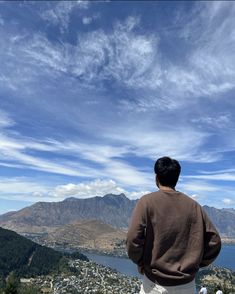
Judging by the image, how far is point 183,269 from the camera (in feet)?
12.5

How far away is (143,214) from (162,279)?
24.7 inches

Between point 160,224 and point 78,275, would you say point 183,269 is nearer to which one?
point 160,224

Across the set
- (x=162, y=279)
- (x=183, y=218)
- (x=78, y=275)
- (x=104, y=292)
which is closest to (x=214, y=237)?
(x=183, y=218)

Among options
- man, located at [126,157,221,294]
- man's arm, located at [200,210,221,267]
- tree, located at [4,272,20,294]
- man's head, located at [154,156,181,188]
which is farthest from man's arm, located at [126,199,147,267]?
tree, located at [4,272,20,294]

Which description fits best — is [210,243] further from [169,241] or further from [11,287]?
[11,287]

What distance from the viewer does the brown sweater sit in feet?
12.5

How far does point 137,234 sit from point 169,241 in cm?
34

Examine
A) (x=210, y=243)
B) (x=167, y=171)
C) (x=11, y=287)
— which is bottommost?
(x=11, y=287)

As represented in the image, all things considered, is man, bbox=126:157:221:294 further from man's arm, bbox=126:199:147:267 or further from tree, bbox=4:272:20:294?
tree, bbox=4:272:20:294

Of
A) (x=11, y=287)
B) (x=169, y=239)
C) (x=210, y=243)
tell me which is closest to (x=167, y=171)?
(x=169, y=239)

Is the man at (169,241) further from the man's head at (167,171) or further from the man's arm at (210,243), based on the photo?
the man's head at (167,171)

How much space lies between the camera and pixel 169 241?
3889 millimetres

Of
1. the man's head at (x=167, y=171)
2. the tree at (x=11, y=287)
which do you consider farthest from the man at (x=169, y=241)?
the tree at (x=11, y=287)

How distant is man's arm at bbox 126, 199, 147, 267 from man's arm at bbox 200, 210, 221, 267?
645 millimetres
